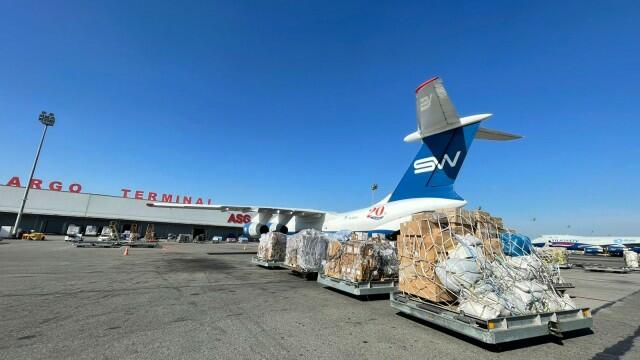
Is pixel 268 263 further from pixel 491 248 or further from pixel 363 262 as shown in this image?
pixel 491 248

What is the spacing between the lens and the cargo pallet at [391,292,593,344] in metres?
4.29

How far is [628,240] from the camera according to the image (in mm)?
69812

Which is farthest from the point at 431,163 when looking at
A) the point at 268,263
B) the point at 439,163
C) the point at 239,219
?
the point at 239,219

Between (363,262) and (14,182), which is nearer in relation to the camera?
(363,262)

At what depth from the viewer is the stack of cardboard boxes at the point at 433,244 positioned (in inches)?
229

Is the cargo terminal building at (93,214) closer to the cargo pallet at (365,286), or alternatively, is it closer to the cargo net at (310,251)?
the cargo net at (310,251)

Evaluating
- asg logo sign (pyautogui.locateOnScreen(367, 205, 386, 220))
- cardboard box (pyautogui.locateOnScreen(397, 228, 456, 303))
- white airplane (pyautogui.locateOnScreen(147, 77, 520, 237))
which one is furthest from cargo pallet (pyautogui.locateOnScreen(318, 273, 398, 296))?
asg logo sign (pyautogui.locateOnScreen(367, 205, 386, 220))

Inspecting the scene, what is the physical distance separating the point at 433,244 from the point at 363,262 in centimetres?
272

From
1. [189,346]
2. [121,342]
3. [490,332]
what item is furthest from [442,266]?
[121,342]

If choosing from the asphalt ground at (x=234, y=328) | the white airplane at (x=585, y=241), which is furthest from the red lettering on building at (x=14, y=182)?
the white airplane at (x=585, y=241)

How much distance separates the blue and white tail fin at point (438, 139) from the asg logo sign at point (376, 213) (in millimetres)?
1846

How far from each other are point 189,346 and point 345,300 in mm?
4575

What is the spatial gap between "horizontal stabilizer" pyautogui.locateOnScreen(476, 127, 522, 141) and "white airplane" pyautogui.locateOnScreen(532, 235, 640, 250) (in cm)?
6638

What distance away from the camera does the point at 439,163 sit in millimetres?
11062
